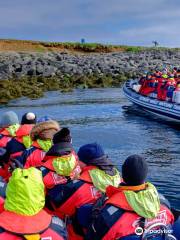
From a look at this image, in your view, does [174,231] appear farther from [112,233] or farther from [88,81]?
[88,81]

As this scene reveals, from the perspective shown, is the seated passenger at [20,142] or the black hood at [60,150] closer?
the black hood at [60,150]

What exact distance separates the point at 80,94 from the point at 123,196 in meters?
23.9

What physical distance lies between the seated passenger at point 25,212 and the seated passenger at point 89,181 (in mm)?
1241

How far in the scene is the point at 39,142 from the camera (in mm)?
5863

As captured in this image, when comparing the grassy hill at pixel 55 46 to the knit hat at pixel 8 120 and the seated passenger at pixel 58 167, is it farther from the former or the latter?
the seated passenger at pixel 58 167

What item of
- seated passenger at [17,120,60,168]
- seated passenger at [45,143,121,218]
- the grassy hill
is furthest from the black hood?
the grassy hill

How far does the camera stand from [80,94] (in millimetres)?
27609

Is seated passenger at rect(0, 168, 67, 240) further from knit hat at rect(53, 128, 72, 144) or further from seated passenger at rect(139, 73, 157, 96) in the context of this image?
seated passenger at rect(139, 73, 157, 96)

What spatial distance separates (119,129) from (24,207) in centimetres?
1265

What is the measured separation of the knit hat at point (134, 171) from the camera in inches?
150

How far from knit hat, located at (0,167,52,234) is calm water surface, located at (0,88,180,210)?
15.8ft

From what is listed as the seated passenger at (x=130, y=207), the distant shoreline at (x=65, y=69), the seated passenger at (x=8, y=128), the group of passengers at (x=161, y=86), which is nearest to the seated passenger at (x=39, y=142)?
the seated passenger at (x=8, y=128)

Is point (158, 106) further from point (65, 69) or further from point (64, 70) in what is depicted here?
point (65, 69)

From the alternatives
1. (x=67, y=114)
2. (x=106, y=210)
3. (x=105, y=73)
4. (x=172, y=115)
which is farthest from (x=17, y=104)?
(x=106, y=210)
